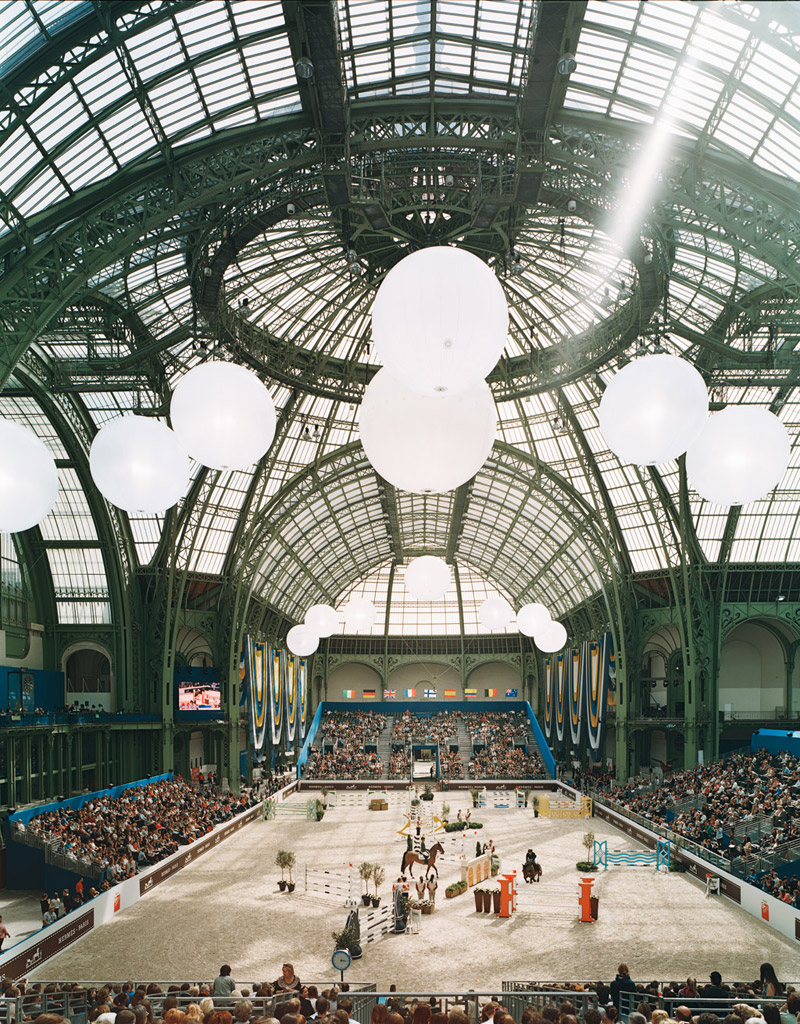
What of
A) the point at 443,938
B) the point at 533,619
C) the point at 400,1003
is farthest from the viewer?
the point at 533,619

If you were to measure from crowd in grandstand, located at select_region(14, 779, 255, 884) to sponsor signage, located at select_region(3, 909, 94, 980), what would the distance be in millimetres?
3474

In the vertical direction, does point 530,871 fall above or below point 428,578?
below

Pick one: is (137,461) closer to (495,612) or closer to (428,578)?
(428,578)

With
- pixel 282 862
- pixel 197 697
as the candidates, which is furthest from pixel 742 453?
pixel 197 697

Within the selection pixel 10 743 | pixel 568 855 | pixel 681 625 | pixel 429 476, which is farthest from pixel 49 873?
pixel 681 625

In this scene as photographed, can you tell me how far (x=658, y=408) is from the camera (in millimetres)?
11703

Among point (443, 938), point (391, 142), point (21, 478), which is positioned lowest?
point (443, 938)

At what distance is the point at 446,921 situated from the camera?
2281cm

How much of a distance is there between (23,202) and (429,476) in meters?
15.3

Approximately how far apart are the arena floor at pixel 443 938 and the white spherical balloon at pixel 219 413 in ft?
39.2

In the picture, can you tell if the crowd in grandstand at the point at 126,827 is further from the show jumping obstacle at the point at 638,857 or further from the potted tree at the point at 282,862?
the show jumping obstacle at the point at 638,857

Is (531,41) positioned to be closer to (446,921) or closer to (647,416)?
(647,416)

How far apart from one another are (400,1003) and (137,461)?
8.73m

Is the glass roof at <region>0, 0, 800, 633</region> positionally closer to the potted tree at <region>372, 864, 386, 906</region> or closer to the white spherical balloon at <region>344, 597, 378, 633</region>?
the white spherical balloon at <region>344, 597, 378, 633</region>
